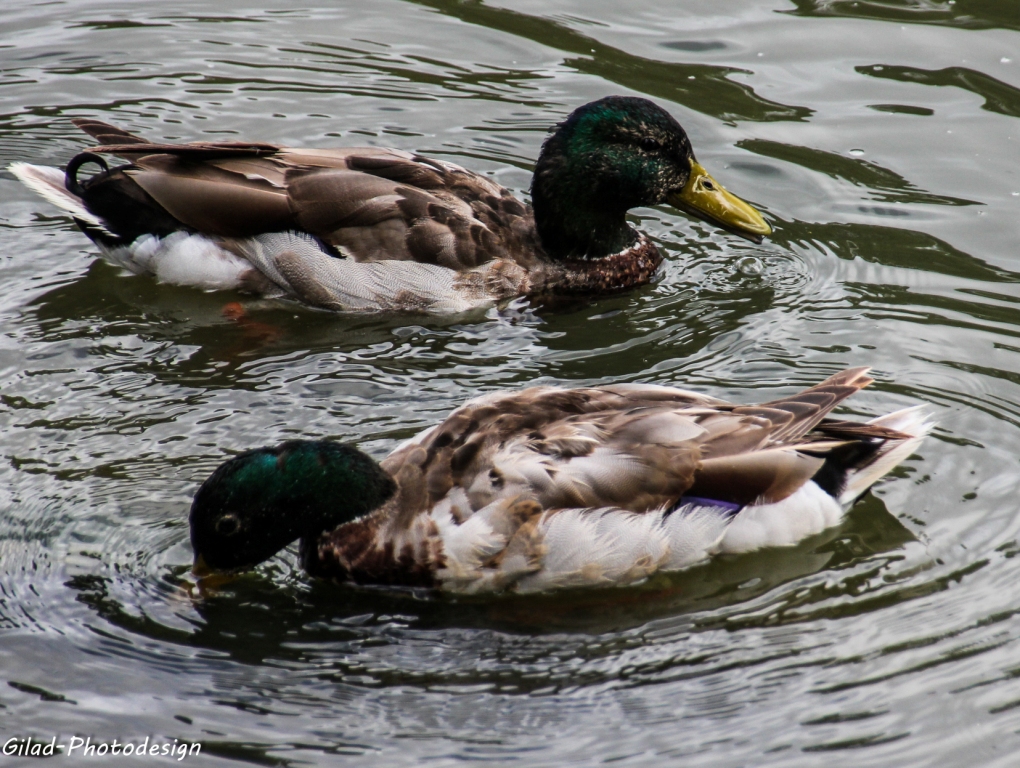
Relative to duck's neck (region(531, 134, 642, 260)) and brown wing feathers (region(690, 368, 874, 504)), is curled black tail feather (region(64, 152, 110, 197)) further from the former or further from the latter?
brown wing feathers (region(690, 368, 874, 504))

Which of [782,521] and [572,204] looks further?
[572,204]

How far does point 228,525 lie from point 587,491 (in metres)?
1.63

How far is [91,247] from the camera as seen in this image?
9.89m

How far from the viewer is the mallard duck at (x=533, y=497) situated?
21.0ft

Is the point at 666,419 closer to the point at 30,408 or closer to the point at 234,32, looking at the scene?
the point at 30,408

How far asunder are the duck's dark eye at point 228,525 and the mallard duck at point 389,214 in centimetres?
307

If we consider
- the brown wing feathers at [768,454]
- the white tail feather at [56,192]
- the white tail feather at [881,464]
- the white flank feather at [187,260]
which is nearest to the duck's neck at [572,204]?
the white flank feather at [187,260]

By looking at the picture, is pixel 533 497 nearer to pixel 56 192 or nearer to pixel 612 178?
pixel 612 178

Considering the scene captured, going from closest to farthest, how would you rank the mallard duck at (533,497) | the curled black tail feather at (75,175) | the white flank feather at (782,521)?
the mallard duck at (533,497), the white flank feather at (782,521), the curled black tail feather at (75,175)

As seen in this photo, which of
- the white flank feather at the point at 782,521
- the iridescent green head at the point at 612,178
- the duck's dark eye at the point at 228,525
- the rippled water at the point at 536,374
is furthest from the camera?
the iridescent green head at the point at 612,178

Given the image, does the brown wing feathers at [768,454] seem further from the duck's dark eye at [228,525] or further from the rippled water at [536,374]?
the duck's dark eye at [228,525]

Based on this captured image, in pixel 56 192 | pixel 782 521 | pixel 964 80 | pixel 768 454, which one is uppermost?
pixel 964 80

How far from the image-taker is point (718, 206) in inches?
384

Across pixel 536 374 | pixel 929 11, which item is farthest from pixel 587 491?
pixel 929 11
